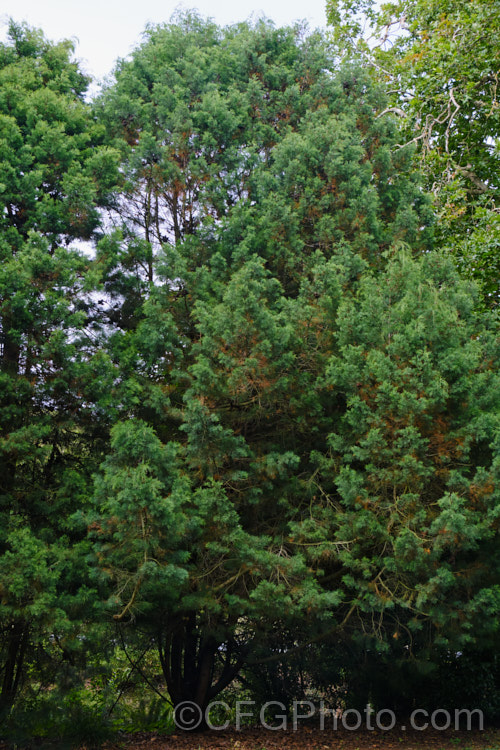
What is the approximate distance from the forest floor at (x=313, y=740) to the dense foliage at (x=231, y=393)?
58 cm

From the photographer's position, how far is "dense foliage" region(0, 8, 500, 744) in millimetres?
5805

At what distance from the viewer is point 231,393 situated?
6.46 m

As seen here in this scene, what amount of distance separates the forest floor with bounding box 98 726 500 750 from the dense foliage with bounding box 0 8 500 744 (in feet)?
1.91

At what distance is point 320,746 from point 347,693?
187 centimetres

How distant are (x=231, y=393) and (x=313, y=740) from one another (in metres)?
4.98

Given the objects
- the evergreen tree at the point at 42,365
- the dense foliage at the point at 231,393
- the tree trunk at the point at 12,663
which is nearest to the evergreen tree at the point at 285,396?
the dense foliage at the point at 231,393

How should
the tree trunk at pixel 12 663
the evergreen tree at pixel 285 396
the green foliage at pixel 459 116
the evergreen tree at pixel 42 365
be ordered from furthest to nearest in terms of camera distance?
the green foliage at pixel 459 116, the tree trunk at pixel 12 663, the evergreen tree at pixel 42 365, the evergreen tree at pixel 285 396

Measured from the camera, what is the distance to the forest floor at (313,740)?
24.7ft

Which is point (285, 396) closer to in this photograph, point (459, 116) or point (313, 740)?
point (313, 740)

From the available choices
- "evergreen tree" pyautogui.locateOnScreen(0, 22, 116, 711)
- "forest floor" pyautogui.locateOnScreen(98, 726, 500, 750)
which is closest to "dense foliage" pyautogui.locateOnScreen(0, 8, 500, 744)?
"evergreen tree" pyautogui.locateOnScreen(0, 22, 116, 711)

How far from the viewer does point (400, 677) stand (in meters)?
8.69

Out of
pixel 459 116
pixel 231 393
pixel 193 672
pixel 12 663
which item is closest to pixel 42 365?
pixel 231 393

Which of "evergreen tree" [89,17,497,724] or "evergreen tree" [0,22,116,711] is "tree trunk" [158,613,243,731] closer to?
"evergreen tree" [89,17,497,724]

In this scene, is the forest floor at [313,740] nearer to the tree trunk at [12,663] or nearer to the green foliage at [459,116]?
the tree trunk at [12,663]
